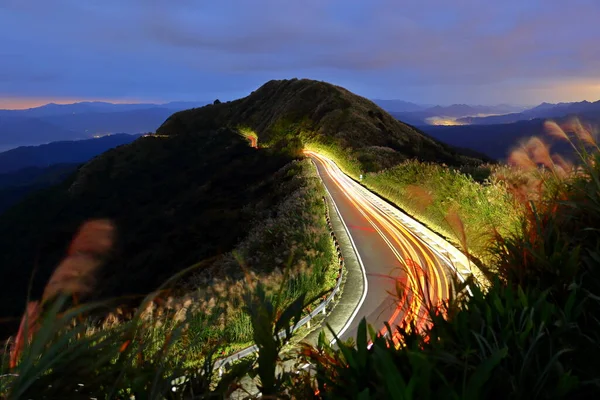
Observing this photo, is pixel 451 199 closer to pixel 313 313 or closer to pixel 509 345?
pixel 313 313

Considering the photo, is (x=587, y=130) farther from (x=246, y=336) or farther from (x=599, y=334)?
(x=246, y=336)

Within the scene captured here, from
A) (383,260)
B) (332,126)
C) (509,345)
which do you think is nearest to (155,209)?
(332,126)

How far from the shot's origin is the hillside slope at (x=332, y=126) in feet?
187

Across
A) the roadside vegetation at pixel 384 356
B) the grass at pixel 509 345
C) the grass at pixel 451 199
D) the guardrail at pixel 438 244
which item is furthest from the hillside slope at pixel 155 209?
the grass at pixel 509 345

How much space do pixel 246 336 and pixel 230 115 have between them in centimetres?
12217

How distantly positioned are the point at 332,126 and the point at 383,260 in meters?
58.9

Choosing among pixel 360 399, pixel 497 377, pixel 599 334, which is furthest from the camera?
pixel 599 334

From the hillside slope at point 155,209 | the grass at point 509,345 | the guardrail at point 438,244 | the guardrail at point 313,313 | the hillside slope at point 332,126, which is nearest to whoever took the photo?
the grass at point 509,345

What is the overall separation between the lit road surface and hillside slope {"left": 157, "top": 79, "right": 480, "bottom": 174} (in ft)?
62.2

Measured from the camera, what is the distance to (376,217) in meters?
23.4

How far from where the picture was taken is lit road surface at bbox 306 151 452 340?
9781 mm

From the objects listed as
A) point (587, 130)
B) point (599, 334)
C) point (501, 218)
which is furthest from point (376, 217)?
point (599, 334)

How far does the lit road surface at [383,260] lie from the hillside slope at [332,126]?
19.0 m

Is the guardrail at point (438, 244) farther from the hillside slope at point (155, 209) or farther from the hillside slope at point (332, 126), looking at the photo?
the hillside slope at point (332, 126)
